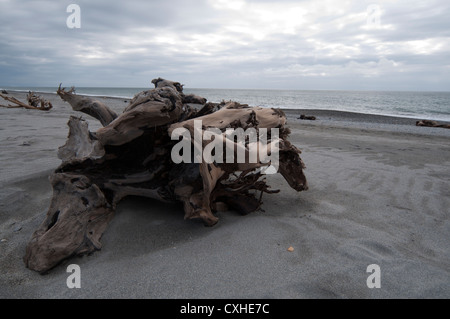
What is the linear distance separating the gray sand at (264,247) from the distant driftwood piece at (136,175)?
14 centimetres

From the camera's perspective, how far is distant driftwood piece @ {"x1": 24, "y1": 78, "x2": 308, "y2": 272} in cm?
221

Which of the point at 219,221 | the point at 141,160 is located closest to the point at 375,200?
the point at 219,221

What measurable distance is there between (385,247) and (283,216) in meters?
0.92

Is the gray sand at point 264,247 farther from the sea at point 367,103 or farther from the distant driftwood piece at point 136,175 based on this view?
the sea at point 367,103

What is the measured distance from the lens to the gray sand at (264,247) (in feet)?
6.19

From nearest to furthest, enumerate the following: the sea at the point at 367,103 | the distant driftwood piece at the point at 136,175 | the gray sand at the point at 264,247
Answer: the gray sand at the point at 264,247, the distant driftwood piece at the point at 136,175, the sea at the point at 367,103

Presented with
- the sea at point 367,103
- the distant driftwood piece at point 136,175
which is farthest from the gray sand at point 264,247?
the sea at point 367,103

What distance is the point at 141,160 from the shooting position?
2.77 m

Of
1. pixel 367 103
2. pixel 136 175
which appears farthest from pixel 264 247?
pixel 367 103

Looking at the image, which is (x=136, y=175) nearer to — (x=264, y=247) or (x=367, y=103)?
(x=264, y=247)

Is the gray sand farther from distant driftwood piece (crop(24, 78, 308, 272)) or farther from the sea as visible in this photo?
the sea

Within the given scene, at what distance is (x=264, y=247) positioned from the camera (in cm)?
232
